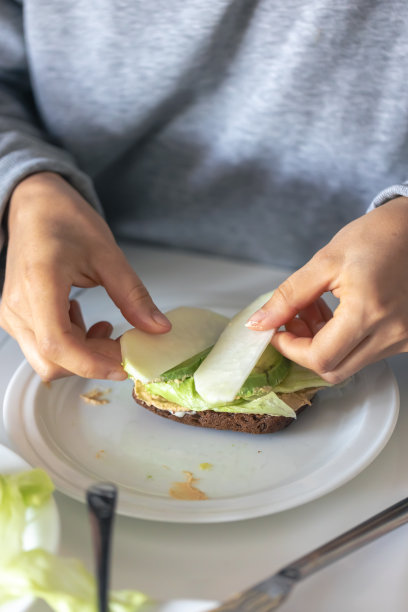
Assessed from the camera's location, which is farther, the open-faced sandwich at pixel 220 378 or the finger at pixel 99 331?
the finger at pixel 99 331

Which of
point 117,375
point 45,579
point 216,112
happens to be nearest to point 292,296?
point 117,375

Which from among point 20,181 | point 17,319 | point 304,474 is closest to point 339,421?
point 304,474

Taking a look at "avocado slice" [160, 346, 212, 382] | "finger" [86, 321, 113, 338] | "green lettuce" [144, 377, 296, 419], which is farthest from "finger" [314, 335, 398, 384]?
"finger" [86, 321, 113, 338]

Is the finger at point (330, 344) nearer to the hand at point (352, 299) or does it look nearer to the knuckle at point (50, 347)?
the hand at point (352, 299)

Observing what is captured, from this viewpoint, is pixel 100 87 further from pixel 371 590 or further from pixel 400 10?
pixel 371 590

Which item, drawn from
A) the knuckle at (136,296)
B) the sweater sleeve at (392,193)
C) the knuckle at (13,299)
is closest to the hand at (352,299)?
the sweater sleeve at (392,193)

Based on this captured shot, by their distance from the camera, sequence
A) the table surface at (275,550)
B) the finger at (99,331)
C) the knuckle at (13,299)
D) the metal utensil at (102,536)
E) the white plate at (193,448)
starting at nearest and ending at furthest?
the metal utensil at (102,536), the table surface at (275,550), the white plate at (193,448), the knuckle at (13,299), the finger at (99,331)

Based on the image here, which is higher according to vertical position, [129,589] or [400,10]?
[400,10]
